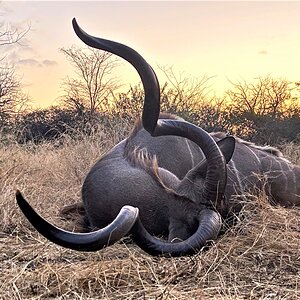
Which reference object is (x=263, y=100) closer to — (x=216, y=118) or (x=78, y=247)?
(x=216, y=118)

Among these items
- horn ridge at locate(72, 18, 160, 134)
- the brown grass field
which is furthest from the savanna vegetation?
horn ridge at locate(72, 18, 160, 134)

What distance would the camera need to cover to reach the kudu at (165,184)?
140 inches

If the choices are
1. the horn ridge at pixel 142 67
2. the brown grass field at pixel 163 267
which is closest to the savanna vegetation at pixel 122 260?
the brown grass field at pixel 163 267

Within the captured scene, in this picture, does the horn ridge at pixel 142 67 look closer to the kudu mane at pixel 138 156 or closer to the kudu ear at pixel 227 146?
the kudu ear at pixel 227 146

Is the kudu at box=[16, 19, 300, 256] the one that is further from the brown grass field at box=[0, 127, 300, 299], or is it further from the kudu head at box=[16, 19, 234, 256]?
the brown grass field at box=[0, 127, 300, 299]

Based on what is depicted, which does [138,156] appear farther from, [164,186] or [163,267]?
[163,267]

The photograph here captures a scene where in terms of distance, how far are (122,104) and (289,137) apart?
Result: 3437 mm

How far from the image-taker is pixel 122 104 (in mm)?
12281

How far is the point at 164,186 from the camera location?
430 cm

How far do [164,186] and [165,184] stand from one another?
4.0 inches

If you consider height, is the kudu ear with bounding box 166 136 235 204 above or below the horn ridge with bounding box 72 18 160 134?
below

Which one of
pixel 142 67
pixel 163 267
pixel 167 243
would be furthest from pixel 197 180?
pixel 163 267

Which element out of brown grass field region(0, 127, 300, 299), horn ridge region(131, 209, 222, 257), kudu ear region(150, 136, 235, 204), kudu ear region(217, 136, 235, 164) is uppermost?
kudu ear region(217, 136, 235, 164)

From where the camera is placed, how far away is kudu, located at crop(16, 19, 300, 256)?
3562 millimetres
